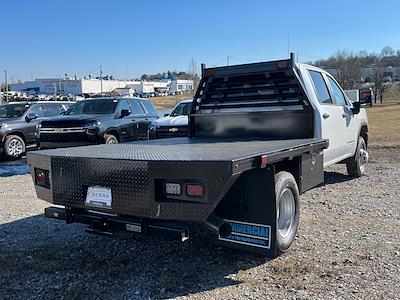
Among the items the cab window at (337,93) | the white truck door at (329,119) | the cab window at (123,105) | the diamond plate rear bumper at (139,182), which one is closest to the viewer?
the diamond plate rear bumper at (139,182)

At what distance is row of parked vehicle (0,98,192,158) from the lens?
11.0 m

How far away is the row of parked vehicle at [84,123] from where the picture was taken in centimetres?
1099

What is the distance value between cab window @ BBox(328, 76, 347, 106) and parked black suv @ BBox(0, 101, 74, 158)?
960 cm

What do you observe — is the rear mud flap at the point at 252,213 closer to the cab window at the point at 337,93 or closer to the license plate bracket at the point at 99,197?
the license plate bracket at the point at 99,197

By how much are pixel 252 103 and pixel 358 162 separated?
3223 millimetres

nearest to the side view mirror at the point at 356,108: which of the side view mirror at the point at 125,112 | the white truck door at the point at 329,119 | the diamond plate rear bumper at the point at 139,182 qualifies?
the white truck door at the point at 329,119

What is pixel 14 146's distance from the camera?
13.3m

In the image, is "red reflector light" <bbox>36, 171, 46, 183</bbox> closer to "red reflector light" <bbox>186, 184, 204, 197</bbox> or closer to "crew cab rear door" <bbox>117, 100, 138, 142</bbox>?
"red reflector light" <bbox>186, 184, 204, 197</bbox>

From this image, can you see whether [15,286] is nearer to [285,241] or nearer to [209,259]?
[209,259]

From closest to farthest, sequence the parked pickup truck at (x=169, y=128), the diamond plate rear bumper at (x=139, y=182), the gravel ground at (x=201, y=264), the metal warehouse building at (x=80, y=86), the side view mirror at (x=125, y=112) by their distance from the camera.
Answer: the diamond plate rear bumper at (x=139, y=182), the gravel ground at (x=201, y=264), the parked pickup truck at (x=169, y=128), the side view mirror at (x=125, y=112), the metal warehouse building at (x=80, y=86)

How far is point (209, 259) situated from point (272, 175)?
46.6 inches

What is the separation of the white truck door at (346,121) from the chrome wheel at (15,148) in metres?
9.68

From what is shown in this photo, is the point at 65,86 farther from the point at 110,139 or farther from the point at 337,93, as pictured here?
the point at 337,93

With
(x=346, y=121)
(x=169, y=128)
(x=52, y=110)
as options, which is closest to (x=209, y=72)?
(x=346, y=121)
